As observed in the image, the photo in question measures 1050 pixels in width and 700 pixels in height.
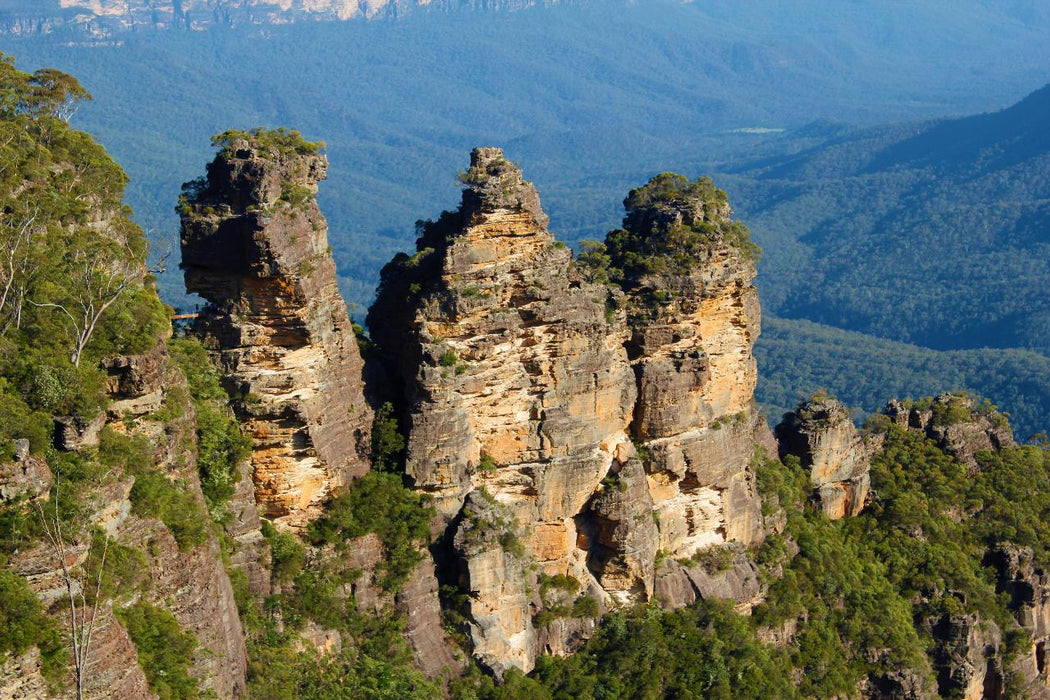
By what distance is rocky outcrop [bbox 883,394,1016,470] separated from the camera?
162 feet

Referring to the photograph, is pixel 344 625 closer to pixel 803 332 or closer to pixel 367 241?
pixel 803 332

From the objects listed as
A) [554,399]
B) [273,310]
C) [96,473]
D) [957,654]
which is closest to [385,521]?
[554,399]

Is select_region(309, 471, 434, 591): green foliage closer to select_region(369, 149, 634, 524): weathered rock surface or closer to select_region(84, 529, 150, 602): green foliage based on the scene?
select_region(369, 149, 634, 524): weathered rock surface

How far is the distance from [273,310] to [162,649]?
358 inches

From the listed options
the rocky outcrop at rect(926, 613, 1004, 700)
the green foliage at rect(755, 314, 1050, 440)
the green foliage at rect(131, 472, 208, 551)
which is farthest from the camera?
the green foliage at rect(755, 314, 1050, 440)

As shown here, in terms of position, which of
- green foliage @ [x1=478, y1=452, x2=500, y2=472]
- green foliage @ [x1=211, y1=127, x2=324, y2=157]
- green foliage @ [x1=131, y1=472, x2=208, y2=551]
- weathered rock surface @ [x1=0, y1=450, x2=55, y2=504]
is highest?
green foliage @ [x1=211, y1=127, x2=324, y2=157]

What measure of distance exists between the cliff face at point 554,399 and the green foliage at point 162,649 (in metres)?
9.19

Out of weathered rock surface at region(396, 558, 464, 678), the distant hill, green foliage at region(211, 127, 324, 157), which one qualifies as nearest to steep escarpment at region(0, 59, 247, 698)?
green foliage at region(211, 127, 324, 157)

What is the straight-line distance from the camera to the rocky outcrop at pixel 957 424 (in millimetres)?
49469

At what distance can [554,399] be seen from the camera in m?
33.0

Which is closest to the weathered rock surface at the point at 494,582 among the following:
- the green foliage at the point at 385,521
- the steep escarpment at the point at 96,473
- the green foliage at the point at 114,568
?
the green foliage at the point at 385,521

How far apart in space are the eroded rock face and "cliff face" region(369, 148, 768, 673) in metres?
2.45

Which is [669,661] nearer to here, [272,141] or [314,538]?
[314,538]

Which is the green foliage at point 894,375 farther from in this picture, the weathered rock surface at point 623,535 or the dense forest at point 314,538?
the weathered rock surface at point 623,535
